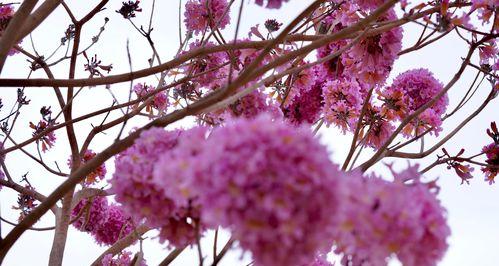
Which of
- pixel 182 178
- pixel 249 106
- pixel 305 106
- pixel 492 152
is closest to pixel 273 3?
pixel 249 106

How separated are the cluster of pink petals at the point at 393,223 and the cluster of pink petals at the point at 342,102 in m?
2.08

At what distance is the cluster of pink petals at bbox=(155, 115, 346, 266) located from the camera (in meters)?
0.86

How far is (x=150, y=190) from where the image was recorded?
3.94 feet

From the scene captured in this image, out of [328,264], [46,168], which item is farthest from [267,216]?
[46,168]

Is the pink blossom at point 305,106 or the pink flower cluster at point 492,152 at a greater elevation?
the pink blossom at point 305,106

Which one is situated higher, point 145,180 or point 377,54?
point 377,54

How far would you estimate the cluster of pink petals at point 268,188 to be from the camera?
0.86 m

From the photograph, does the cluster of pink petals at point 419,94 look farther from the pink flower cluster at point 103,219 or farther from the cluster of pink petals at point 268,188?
the cluster of pink petals at point 268,188

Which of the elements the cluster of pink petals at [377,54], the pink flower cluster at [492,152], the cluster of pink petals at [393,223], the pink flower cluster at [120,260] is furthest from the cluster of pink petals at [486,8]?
the pink flower cluster at [120,260]

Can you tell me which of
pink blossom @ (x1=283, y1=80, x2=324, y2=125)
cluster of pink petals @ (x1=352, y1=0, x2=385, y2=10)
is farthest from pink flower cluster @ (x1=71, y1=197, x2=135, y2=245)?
cluster of pink petals @ (x1=352, y1=0, x2=385, y2=10)

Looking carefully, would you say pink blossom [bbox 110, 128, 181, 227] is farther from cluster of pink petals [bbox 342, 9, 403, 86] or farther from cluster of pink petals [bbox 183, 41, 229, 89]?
cluster of pink petals [bbox 342, 9, 403, 86]

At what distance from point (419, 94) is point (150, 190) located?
2.45 m

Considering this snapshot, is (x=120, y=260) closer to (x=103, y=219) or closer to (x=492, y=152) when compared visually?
(x=103, y=219)

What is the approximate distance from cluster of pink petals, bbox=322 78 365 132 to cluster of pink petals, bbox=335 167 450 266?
2.08m
